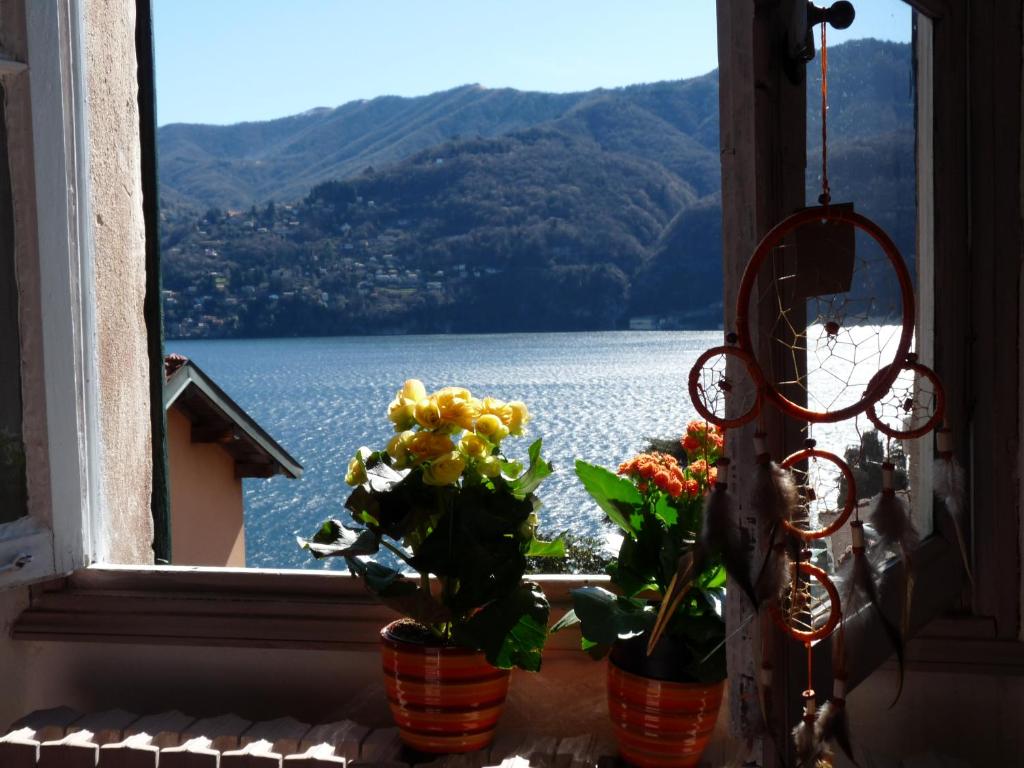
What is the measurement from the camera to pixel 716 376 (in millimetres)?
906

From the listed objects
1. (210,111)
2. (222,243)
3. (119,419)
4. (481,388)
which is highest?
(210,111)

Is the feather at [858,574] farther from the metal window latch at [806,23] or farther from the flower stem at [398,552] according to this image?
the flower stem at [398,552]

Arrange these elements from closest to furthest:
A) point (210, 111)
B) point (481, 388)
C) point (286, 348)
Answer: point (481, 388) < point (286, 348) < point (210, 111)

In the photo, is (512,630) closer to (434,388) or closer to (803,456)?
(803,456)

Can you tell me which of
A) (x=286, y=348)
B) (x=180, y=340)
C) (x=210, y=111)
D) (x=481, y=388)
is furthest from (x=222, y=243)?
(x=210, y=111)

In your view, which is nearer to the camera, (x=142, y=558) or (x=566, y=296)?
(x=142, y=558)

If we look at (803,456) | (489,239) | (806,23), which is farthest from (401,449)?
(489,239)

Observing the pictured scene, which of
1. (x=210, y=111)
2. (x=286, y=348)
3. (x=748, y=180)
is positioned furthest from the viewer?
(x=210, y=111)

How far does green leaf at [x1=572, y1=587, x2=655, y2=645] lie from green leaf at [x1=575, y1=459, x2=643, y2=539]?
88mm

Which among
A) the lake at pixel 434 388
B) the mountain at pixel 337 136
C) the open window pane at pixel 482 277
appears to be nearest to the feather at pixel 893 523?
the lake at pixel 434 388

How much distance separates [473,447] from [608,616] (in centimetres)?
27

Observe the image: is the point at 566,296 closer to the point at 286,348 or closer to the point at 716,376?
the point at 286,348

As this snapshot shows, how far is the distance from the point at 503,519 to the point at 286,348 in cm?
4406

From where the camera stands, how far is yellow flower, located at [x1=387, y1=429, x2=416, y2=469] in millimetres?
1334
